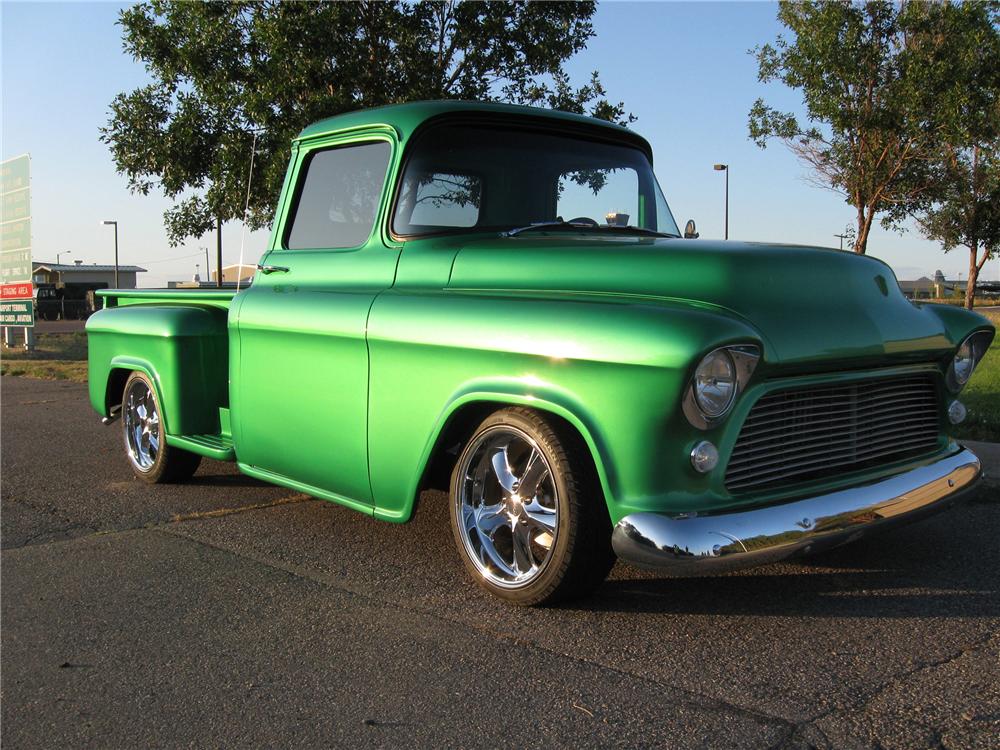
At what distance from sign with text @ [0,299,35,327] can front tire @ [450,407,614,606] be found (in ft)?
52.3

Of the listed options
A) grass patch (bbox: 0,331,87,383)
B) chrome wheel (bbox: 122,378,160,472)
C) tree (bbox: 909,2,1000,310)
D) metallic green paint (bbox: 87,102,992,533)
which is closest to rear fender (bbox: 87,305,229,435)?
metallic green paint (bbox: 87,102,992,533)

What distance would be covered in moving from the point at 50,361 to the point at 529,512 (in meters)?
14.4

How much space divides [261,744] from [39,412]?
24.6ft

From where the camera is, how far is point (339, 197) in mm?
4535

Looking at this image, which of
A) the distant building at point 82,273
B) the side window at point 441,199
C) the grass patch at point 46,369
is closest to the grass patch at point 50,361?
the grass patch at point 46,369

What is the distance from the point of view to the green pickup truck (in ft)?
9.73

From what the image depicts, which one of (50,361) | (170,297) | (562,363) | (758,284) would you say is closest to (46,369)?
(50,361)

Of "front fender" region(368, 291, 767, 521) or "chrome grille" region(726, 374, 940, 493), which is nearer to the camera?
"front fender" region(368, 291, 767, 521)

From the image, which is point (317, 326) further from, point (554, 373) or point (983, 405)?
point (983, 405)

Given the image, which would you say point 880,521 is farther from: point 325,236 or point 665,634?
point 325,236

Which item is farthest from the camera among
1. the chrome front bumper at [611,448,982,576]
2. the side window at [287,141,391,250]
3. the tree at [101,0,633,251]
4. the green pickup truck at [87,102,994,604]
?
the tree at [101,0,633,251]

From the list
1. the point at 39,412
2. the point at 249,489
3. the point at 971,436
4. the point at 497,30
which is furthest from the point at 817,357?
the point at 497,30

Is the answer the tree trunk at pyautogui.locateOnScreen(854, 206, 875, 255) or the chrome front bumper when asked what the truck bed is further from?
the tree trunk at pyautogui.locateOnScreen(854, 206, 875, 255)

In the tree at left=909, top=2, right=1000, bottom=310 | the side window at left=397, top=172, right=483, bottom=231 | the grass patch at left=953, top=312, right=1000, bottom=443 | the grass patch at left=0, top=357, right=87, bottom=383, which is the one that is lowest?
the grass patch at left=0, top=357, right=87, bottom=383
